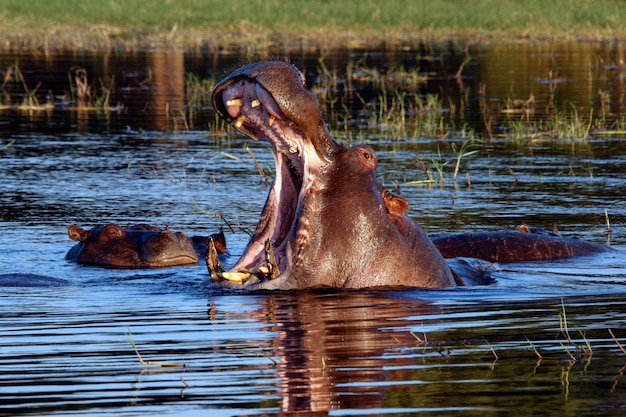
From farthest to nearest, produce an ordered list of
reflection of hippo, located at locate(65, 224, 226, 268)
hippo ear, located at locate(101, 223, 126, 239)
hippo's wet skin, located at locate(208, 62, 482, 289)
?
hippo ear, located at locate(101, 223, 126, 239)
reflection of hippo, located at locate(65, 224, 226, 268)
hippo's wet skin, located at locate(208, 62, 482, 289)

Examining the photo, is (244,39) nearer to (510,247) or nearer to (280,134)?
(510,247)

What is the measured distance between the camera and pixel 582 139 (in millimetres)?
13602

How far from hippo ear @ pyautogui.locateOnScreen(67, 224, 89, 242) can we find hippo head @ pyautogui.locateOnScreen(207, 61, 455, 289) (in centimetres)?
171

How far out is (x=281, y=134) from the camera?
18.3 ft

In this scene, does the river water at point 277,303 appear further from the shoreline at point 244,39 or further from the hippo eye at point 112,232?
the shoreline at point 244,39

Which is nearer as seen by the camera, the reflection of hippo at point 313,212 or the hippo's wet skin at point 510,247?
the reflection of hippo at point 313,212

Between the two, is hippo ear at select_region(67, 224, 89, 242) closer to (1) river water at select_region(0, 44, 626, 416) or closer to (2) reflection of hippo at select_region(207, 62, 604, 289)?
(1) river water at select_region(0, 44, 626, 416)

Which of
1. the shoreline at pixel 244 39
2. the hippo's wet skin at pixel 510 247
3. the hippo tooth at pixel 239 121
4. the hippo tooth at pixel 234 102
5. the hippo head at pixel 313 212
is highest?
the hippo tooth at pixel 234 102

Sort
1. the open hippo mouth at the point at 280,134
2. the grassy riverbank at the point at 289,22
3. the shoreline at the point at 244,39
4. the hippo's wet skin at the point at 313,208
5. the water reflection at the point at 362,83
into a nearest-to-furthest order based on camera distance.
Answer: the open hippo mouth at the point at 280,134
the hippo's wet skin at the point at 313,208
the water reflection at the point at 362,83
the shoreline at the point at 244,39
the grassy riverbank at the point at 289,22

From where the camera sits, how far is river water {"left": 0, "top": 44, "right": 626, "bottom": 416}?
4.05m

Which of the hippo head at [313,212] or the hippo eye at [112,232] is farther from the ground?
the hippo head at [313,212]

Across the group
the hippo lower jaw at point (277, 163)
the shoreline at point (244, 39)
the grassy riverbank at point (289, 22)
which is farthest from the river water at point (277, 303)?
the grassy riverbank at point (289, 22)

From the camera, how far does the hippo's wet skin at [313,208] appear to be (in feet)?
17.9

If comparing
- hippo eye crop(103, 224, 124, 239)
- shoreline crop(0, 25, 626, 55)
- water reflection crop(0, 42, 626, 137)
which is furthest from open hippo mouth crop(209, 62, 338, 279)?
→ shoreline crop(0, 25, 626, 55)
